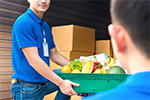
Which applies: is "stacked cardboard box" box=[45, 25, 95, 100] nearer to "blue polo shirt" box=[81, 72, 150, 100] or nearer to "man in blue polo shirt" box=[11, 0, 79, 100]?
"man in blue polo shirt" box=[11, 0, 79, 100]

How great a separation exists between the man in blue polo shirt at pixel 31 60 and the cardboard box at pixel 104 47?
219cm

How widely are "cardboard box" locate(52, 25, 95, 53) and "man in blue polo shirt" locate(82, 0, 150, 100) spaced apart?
9.73 feet

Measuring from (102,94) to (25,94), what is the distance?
62.7 inches

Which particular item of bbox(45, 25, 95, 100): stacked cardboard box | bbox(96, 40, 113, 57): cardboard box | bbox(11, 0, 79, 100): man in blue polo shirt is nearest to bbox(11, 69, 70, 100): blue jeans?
bbox(11, 0, 79, 100): man in blue polo shirt

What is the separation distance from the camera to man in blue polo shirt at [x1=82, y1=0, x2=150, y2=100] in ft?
1.41

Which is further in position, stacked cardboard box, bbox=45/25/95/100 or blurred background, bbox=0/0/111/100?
stacked cardboard box, bbox=45/25/95/100

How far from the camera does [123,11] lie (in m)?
0.46

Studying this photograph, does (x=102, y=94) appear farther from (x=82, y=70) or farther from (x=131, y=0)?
(x=82, y=70)

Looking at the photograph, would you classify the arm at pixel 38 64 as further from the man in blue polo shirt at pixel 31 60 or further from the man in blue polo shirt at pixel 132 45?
the man in blue polo shirt at pixel 132 45

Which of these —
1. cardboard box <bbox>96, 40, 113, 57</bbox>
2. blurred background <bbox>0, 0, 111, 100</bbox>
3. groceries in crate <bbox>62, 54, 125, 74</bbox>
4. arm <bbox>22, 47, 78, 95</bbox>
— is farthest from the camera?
cardboard box <bbox>96, 40, 113, 57</bbox>

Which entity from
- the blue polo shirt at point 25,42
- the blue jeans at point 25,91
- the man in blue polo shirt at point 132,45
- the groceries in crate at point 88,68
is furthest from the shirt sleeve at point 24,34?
the man in blue polo shirt at point 132,45

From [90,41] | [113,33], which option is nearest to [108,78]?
[113,33]

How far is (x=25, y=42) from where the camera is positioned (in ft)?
6.02

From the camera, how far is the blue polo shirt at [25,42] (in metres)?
1.87
